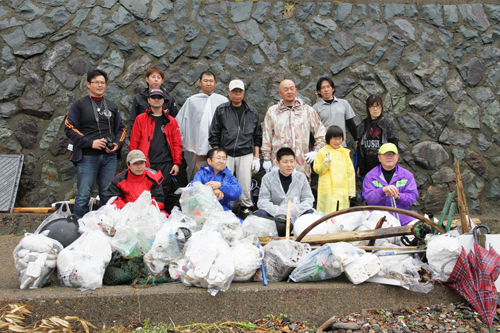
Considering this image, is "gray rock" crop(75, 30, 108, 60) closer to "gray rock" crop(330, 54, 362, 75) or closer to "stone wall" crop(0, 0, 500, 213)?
"stone wall" crop(0, 0, 500, 213)

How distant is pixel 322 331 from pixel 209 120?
9.92 feet

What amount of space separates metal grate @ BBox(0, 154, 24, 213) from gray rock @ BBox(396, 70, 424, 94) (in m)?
5.39

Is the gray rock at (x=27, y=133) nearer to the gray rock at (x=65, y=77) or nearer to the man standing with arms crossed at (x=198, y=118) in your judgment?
the gray rock at (x=65, y=77)

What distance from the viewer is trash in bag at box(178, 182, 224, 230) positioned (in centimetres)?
358

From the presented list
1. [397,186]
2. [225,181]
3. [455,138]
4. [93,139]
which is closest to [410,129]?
[455,138]

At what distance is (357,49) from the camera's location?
18.2ft

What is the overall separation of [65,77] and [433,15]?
5.35 meters

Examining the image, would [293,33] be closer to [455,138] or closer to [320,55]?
[320,55]

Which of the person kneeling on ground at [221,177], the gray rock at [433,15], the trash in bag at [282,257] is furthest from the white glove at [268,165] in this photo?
the gray rock at [433,15]

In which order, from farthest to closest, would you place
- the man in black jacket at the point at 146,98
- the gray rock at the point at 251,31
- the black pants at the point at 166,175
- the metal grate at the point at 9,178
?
the gray rock at the point at 251,31
the metal grate at the point at 9,178
the man in black jacket at the point at 146,98
the black pants at the point at 166,175

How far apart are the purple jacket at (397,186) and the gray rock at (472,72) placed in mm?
2417

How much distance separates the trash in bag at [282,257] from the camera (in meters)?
2.90

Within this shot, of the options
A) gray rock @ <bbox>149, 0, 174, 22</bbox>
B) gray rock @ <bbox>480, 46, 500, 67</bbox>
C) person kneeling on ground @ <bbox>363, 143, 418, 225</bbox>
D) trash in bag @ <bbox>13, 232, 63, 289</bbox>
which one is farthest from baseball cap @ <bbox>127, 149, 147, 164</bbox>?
gray rock @ <bbox>480, 46, 500, 67</bbox>

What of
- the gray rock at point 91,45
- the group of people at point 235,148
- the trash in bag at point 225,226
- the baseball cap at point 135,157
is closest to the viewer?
the trash in bag at point 225,226
